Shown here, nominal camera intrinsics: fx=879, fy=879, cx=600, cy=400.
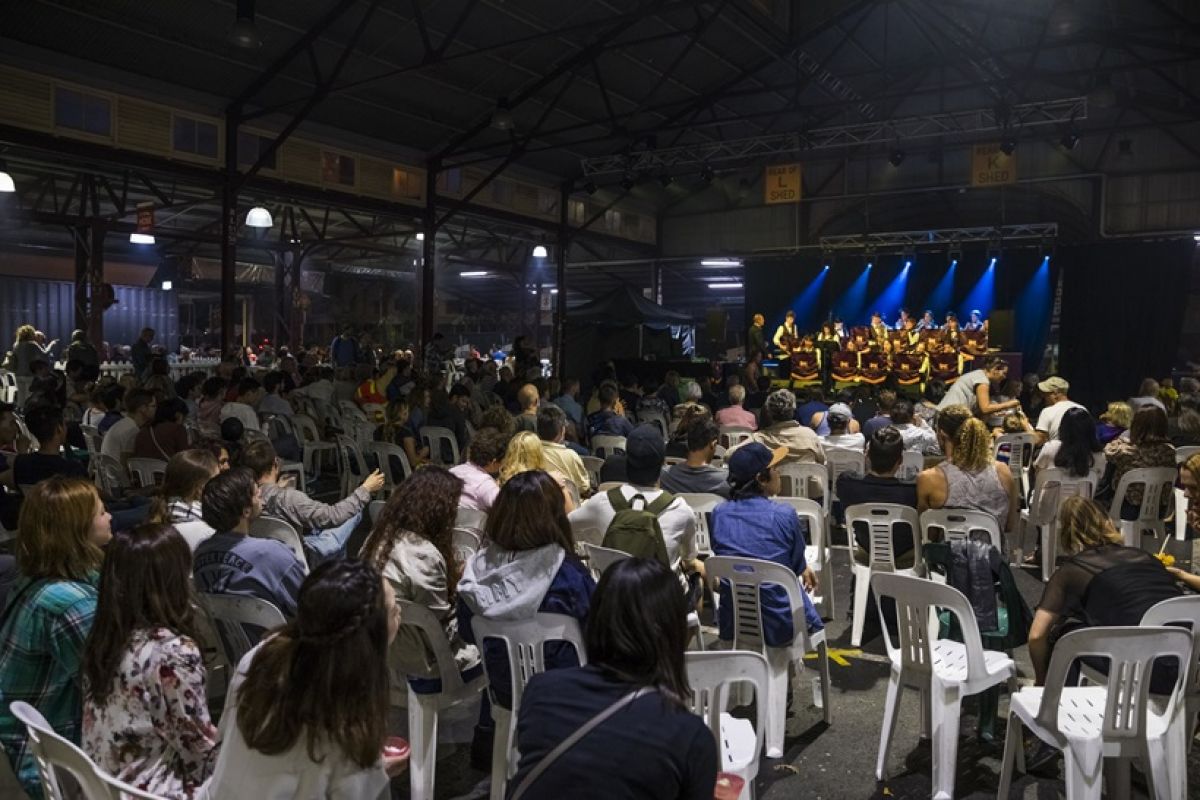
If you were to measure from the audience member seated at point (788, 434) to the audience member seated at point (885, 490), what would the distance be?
1523mm

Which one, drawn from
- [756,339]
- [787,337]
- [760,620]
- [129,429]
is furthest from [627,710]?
[787,337]

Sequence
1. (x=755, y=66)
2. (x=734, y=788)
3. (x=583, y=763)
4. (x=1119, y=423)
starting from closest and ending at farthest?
(x=583, y=763)
(x=734, y=788)
(x=1119, y=423)
(x=755, y=66)

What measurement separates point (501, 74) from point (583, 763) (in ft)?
42.0

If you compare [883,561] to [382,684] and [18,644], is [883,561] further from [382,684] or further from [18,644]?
[18,644]

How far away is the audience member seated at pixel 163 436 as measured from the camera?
5.67 m

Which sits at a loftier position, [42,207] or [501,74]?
[501,74]

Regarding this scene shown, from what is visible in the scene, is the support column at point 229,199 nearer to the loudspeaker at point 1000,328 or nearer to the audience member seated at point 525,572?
the audience member seated at point 525,572

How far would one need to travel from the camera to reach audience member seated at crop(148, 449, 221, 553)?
3312 millimetres

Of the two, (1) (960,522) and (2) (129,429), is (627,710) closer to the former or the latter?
(1) (960,522)

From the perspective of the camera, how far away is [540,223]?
675 inches

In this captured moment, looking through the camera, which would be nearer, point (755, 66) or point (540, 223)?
point (755, 66)

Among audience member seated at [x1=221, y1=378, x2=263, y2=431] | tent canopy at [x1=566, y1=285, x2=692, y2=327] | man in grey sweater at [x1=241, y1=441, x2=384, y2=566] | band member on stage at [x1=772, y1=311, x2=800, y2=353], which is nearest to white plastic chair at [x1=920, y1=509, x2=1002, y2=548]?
man in grey sweater at [x1=241, y1=441, x2=384, y2=566]

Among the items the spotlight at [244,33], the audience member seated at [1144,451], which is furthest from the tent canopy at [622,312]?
the audience member seated at [1144,451]

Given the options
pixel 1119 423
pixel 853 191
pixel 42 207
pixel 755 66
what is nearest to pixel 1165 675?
pixel 1119 423
